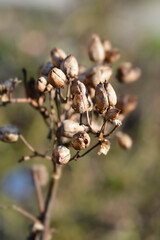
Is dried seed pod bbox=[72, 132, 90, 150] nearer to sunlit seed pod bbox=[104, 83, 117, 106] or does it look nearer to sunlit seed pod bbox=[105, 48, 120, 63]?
sunlit seed pod bbox=[104, 83, 117, 106]

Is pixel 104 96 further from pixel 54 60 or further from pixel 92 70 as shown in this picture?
pixel 54 60

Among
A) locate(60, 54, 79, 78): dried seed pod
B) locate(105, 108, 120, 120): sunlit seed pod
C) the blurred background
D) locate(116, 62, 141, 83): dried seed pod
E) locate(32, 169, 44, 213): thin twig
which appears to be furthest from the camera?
the blurred background

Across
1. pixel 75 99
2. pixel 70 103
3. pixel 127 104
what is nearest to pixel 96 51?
pixel 127 104

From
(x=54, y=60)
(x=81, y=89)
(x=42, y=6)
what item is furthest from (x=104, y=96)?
(x=42, y=6)

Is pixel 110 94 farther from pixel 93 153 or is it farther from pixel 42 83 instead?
pixel 93 153

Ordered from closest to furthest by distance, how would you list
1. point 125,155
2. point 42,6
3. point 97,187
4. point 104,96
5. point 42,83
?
point 104,96
point 42,83
point 97,187
point 125,155
point 42,6

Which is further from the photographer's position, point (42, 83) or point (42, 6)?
point (42, 6)

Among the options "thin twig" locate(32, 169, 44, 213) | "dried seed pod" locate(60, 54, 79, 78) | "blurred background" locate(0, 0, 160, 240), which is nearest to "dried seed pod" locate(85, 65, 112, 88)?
"dried seed pod" locate(60, 54, 79, 78)
